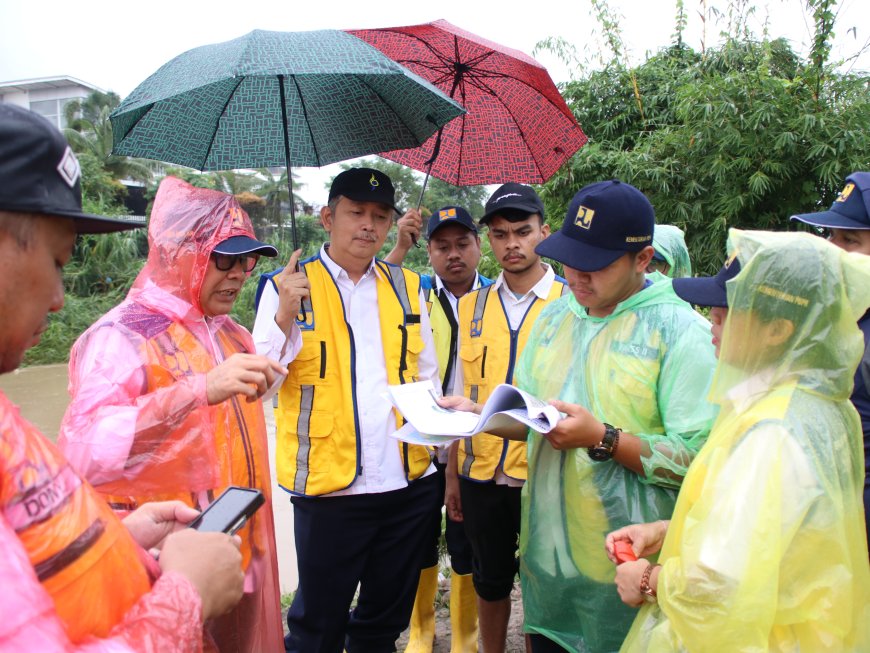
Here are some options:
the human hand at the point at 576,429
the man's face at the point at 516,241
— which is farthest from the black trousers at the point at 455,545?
the human hand at the point at 576,429

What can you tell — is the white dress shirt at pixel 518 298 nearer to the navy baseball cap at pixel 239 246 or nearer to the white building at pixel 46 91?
the navy baseball cap at pixel 239 246

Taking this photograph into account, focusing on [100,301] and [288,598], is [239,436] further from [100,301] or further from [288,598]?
[100,301]

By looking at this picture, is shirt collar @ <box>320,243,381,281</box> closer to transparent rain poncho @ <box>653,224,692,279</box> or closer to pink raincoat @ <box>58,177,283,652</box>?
pink raincoat @ <box>58,177,283,652</box>

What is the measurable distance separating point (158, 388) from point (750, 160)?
18.8 ft

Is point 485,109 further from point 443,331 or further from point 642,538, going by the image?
point 642,538

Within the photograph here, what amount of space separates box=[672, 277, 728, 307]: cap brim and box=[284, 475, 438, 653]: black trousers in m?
1.43

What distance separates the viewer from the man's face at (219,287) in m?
2.22

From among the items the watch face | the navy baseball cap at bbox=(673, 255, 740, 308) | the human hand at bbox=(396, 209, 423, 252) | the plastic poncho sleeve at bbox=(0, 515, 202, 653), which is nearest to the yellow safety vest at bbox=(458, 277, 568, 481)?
the human hand at bbox=(396, 209, 423, 252)

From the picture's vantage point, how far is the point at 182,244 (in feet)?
7.16

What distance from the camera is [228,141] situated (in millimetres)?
2676

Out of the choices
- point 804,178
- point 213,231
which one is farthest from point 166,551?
point 804,178

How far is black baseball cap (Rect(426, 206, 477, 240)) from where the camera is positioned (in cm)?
363

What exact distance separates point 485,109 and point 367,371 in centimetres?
149

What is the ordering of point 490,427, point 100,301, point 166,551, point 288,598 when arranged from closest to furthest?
point 166,551, point 490,427, point 288,598, point 100,301
